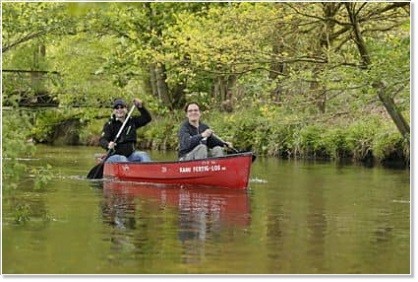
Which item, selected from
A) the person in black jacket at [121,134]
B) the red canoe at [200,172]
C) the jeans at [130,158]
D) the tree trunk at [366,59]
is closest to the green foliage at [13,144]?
the red canoe at [200,172]

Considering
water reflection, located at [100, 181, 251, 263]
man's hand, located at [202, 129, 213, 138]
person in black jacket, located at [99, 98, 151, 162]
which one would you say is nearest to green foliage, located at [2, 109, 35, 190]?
water reflection, located at [100, 181, 251, 263]

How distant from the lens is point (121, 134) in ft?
62.6

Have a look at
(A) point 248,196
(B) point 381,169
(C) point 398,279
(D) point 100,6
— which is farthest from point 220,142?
(D) point 100,6

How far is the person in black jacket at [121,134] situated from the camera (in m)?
18.9

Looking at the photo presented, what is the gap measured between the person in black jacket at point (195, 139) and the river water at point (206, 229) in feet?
2.44

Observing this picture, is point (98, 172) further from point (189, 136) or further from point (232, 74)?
point (232, 74)

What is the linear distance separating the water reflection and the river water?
1 cm

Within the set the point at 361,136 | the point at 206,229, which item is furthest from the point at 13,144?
the point at 361,136

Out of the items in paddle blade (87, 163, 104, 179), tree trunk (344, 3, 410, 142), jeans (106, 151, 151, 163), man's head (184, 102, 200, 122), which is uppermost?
tree trunk (344, 3, 410, 142)

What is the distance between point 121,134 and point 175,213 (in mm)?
6329

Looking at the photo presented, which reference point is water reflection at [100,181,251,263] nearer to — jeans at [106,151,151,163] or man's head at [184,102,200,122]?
jeans at [106,151,151,163]

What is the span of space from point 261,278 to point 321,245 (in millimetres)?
2141

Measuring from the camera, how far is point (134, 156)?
19.5 m

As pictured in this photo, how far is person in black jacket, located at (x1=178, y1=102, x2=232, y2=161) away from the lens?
1722 centimetres
